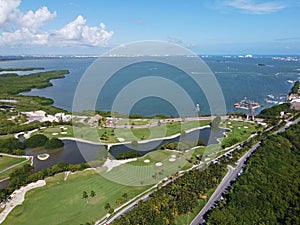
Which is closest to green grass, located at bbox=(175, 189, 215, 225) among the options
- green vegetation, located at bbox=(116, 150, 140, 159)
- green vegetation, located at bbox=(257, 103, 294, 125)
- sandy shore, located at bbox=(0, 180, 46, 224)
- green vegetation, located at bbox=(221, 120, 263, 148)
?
green vegetation, located at bbox=(116, 150, 140, 159)

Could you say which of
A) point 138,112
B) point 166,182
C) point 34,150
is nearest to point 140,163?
point 166,182

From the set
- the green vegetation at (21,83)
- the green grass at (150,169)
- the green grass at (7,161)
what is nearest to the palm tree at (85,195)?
the green grass at (150,169)

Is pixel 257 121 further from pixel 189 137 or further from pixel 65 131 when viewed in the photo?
pixel 65 131

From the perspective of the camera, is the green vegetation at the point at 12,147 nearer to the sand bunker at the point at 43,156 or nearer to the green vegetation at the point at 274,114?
the sand bunker at the point at 43,156

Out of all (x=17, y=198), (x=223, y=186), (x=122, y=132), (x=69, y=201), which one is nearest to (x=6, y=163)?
(x=17, y=198)

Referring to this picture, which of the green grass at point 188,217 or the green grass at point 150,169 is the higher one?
the green grass at point 188,217

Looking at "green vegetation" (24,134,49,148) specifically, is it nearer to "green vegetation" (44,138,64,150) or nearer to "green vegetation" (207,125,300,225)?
"green vegetation" (44,138,64,150)
